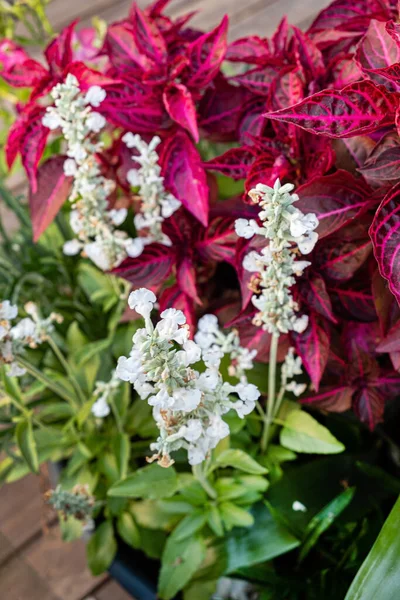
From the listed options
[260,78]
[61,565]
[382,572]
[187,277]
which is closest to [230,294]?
[187,277]

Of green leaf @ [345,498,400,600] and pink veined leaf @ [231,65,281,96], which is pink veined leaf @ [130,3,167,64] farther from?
green leaf @ [345,498,400,600]

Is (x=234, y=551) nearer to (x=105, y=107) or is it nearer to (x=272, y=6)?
(x=105, y=107)

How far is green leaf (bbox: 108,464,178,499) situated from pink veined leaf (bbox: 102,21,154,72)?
362mm

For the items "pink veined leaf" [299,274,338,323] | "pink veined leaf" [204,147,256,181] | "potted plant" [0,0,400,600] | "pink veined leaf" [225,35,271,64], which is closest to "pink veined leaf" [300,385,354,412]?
"potted plant" [0,0,400,600]

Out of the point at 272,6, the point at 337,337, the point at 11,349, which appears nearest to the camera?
the point at 11,349

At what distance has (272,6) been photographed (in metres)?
1.25

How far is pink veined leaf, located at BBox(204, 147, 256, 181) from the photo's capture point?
0.52m

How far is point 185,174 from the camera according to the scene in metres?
0.53

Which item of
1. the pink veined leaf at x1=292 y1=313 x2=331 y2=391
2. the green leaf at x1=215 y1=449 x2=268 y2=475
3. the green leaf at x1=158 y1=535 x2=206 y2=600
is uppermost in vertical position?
the pink veined leaf at x1=292 y1=313 x2=331 y2=391

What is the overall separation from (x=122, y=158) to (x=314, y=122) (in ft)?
0.78

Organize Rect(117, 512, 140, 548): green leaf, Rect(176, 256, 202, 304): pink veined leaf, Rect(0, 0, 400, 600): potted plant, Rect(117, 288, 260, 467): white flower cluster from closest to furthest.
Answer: Rect(117, 288, 260, 467): white flower cluster < Rect(0, 0, 400, 600): potted plant < Rect(176, 256, 202, 304): pink veined leaf < Rect(117, 512, 140, 548): green leaf

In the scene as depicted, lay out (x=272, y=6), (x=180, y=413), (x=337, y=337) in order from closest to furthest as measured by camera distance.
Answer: (x=180, y=413)
(x=337, y=337)
(x=272, y=6)

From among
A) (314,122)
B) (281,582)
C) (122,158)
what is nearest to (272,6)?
(122,158)

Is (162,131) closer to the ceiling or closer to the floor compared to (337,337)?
closer to the ceiling
